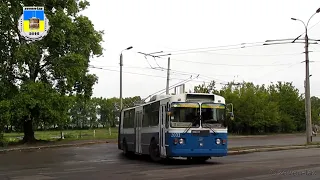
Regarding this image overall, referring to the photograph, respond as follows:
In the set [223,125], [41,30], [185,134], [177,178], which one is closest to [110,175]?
[177,178]

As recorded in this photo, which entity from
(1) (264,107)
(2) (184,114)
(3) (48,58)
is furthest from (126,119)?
(1) (264,107)

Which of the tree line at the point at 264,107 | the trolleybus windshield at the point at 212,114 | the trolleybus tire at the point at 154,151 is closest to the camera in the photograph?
the trolleybus windshield at the point at 212,114

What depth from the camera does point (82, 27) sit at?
3778cm

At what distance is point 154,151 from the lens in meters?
19.5

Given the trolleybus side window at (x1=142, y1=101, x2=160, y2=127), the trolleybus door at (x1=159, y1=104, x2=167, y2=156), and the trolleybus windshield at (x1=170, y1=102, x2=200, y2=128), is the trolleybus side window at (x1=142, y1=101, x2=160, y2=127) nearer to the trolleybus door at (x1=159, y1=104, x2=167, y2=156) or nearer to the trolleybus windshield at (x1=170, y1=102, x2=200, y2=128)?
the trolleybus door at (x1=159, y1=104, x2=167, y2=156)

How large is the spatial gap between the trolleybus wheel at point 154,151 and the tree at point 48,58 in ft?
56.0

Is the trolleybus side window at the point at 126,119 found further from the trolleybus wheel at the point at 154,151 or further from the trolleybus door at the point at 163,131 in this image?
the trolleybus door at the point at 163,131

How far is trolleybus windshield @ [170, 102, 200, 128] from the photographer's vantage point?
1770cm

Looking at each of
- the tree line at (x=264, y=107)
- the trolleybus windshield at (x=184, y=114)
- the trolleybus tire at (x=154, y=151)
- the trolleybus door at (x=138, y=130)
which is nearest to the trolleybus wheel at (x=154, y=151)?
the trolleybus tire at (x=154, y=151)

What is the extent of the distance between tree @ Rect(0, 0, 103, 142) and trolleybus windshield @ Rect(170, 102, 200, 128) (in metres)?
19.3

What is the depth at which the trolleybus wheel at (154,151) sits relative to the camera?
19.1 metres

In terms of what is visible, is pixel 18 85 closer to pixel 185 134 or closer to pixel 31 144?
pixel 31 144

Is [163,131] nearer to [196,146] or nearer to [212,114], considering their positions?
[196,146]

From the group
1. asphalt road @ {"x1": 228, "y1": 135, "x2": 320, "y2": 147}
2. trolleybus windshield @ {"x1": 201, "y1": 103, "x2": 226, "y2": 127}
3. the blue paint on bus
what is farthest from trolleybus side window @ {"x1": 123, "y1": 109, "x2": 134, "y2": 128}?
asphalt road @ {"x1": 228, "y1": 135, "x2": 320, "y2": 147}
